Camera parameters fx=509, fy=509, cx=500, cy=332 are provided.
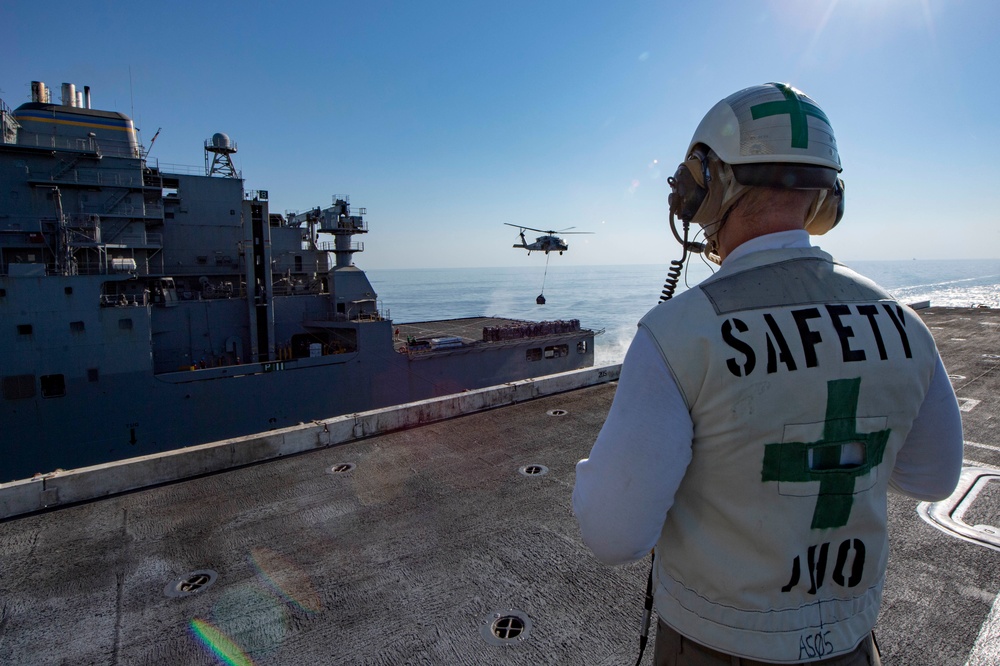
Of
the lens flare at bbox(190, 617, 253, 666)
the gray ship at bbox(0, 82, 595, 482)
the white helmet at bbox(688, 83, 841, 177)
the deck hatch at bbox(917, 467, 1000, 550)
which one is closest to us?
the white helmet at bbox(688, 83, 841, 177)

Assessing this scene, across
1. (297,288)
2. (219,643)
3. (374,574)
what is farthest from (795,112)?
(297,288)

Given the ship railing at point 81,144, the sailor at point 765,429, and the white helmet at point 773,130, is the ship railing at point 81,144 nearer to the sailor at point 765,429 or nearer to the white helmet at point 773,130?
the white helmet at point 773,130

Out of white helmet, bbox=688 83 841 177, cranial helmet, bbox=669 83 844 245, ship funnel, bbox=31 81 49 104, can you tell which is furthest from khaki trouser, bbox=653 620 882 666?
ship funnel, bbox=31 81 49 104

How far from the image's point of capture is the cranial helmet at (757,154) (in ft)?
4.82

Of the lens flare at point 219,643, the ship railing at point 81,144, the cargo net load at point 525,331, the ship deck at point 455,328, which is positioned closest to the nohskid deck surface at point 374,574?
the lens flare at point 219,643

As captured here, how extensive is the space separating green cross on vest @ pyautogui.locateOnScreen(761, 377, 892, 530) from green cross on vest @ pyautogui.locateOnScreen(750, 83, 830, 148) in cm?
71

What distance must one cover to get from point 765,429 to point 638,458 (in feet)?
1.08

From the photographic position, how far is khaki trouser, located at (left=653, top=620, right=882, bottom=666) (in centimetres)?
138

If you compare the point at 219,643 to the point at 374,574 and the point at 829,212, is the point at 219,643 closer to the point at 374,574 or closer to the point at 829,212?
the point at 374,574

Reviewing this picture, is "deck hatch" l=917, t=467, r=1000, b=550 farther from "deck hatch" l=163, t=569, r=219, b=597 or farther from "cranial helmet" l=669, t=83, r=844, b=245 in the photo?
"deck hatch" l=163, t=569, r=219, b=597

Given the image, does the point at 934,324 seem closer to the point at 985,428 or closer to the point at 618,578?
the point at 985,428

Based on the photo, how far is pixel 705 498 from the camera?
1401mm

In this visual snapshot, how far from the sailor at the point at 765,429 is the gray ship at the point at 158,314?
18.4m

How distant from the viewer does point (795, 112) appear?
1.51m
